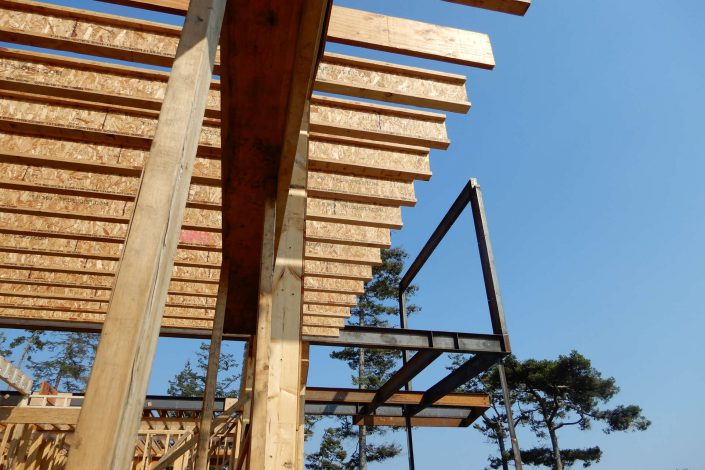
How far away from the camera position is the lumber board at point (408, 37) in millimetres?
4566

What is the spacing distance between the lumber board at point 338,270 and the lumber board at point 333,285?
302 millimetres

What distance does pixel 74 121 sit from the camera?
5.49 metres

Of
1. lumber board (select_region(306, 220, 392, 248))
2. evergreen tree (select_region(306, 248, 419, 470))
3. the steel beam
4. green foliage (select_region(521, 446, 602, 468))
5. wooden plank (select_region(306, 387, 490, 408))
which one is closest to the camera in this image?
lumber board (select_region(306, 220, 392, 248))

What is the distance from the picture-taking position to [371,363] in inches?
1658

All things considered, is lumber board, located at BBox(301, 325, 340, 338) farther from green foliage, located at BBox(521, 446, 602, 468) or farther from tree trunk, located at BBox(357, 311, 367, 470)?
green foliage, located at BBox(521, 446, 602, 468)

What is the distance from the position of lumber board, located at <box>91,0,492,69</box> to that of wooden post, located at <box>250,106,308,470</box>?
122 cm

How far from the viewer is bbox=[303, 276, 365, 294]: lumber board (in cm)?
882

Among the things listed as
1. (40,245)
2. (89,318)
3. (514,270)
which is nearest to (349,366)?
(89,318)

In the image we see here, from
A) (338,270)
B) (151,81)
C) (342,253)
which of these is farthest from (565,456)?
(151,81)

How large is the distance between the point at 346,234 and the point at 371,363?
36615 mm

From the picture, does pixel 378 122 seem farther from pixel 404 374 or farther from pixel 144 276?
pixel 404 374

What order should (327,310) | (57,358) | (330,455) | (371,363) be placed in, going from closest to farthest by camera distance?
(327,310) < (330,455) < (371,363) < (57,358)

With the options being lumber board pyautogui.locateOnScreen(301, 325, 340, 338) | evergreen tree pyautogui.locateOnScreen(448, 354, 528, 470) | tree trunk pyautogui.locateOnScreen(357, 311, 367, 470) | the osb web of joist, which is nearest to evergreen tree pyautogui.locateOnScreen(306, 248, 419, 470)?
tree trunk pyautogui.locateOnScreen(357, 311, 367, 470)

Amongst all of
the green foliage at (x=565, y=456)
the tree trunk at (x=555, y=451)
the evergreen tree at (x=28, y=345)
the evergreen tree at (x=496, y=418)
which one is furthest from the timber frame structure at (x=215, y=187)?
the evergreen tree at (x=28, y=345)
